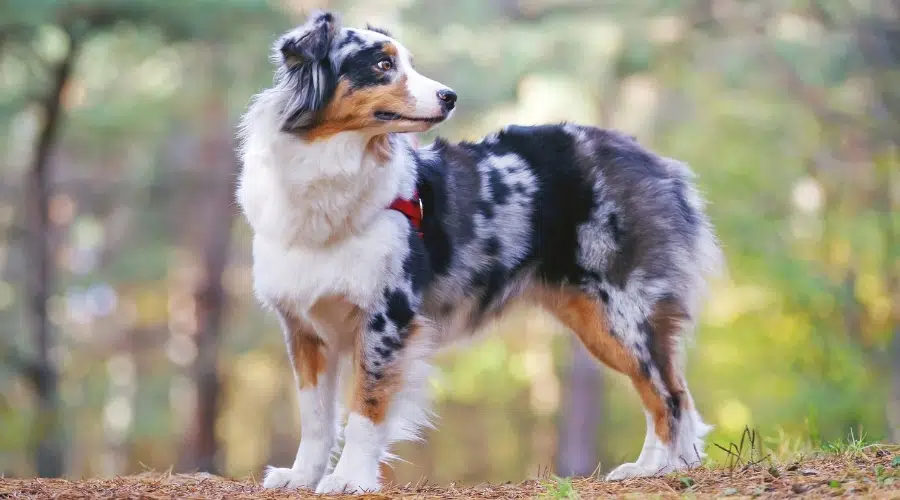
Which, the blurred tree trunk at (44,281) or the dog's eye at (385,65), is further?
the blurred tree trunk at (44,281)

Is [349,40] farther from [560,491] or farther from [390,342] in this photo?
[560,491]

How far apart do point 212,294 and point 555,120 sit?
5199 millimetres

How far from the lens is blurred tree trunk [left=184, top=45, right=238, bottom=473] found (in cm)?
1316

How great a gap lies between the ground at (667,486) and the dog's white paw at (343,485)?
82 millimetres

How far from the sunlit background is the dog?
535 cm

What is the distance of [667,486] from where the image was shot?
4043mm

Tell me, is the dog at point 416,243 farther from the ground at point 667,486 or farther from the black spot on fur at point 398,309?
the ground at point 667,486

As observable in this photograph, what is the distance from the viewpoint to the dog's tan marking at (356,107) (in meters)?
4.54

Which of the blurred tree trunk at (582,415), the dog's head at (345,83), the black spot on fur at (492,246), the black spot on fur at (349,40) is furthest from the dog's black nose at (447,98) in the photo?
the blurred tree trunk at (582,415)

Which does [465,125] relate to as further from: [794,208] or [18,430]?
[18,430]

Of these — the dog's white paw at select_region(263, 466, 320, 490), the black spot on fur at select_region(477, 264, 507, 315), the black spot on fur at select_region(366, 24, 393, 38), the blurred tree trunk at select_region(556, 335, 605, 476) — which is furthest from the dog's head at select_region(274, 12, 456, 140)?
the blurred tree trunk at select_region(556, 335, 605, 476)

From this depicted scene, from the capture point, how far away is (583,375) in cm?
1430

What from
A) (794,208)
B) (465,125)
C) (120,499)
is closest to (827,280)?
(794,208)

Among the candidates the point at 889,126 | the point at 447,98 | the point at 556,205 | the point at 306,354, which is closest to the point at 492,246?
the point at 556,205
